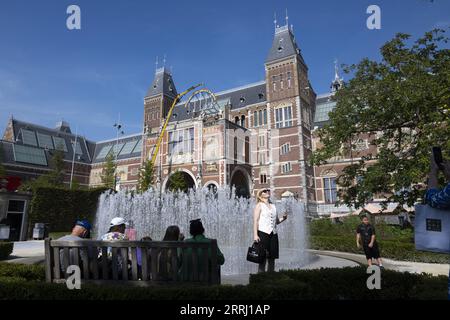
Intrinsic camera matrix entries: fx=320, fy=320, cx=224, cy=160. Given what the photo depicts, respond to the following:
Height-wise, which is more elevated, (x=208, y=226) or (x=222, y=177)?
(x=222, y=177)

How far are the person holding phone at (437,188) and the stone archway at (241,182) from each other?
3375cm

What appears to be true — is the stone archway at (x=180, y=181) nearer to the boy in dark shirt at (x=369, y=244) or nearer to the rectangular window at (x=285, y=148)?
the rectangular window at (x=285, y=148)

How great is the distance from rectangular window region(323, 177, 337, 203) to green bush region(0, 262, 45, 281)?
32.1m

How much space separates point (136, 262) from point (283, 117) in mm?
33783

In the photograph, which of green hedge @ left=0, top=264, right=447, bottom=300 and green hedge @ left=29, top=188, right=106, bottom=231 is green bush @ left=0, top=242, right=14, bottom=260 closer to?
green hedge @ left=0, top=264, right=447, bottom=300

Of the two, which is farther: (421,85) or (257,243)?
(421,85)

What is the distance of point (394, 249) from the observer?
13.0 meters

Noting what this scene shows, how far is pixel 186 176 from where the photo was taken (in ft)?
124

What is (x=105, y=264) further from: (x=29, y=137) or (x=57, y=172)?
(x=29, y=137)

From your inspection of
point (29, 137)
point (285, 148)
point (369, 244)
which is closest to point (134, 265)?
point (369, 244)
